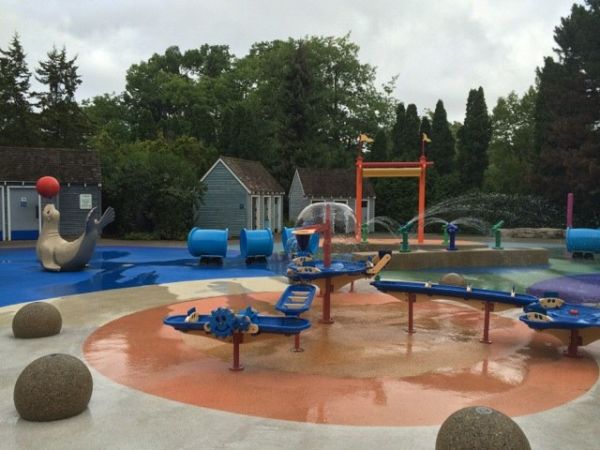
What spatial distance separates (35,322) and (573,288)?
45.2 ft

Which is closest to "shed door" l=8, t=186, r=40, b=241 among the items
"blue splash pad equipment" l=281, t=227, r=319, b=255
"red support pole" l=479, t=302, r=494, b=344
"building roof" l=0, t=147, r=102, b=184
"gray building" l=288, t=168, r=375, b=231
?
"building roof" l=0, t=147, r=102, b=184

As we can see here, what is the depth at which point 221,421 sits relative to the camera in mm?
5723

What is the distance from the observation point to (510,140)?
5128cm

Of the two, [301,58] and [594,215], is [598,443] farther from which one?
[301,58]

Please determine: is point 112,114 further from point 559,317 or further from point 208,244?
point 559,317

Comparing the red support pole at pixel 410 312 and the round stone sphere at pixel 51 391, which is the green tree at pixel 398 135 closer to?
the red support pole at pixel 410 312

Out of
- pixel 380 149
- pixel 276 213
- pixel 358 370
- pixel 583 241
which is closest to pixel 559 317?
pixel 358 370

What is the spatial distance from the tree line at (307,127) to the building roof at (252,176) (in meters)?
2.47

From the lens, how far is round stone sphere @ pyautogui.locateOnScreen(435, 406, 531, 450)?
168 inches

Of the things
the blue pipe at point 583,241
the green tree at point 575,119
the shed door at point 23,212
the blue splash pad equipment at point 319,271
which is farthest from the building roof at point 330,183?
the blue splash pad equipment at point 319,271

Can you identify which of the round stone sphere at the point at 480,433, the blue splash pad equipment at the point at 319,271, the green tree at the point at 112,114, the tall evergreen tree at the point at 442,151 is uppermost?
the green tree at the point at 112,114

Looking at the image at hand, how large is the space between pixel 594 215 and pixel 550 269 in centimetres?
2098

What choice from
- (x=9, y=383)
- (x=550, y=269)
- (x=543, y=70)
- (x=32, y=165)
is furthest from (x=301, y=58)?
(x=9, y=383)

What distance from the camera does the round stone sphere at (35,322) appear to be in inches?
357
